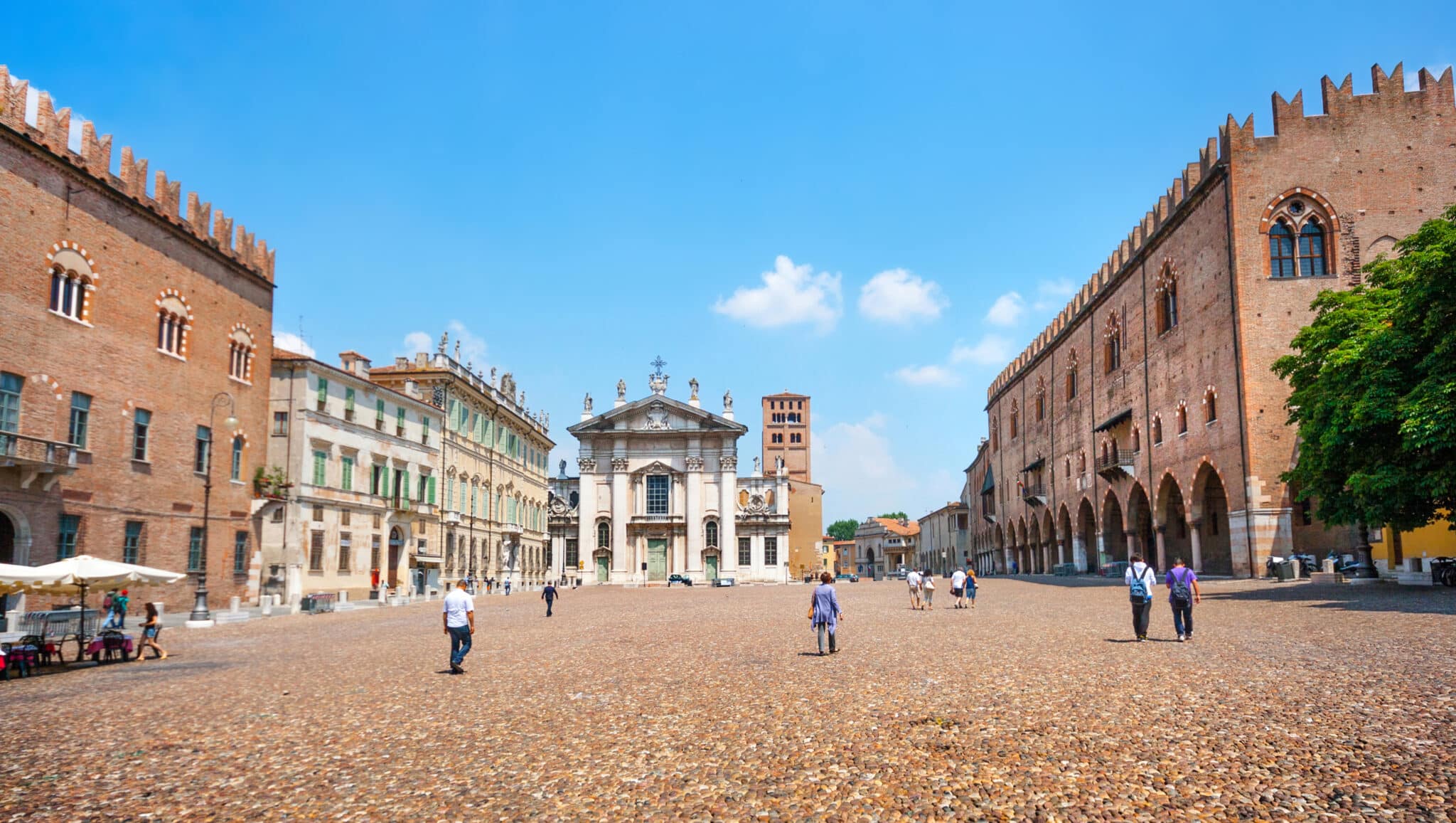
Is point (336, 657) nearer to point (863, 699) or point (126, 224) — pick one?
point (863, 699)

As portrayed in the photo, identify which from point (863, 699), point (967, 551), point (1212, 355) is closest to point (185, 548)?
point (863, 699)

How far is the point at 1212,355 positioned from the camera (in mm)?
36969

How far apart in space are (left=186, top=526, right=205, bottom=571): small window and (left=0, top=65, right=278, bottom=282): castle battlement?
929 cm

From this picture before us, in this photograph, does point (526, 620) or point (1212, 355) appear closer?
point (526, 620)

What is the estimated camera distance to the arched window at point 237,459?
108 feet

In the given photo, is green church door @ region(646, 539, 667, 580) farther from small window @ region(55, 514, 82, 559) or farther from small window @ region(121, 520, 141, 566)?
small window @ region(55, 514, 82, 559)

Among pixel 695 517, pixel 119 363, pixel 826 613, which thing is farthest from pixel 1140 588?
pixel 695 517

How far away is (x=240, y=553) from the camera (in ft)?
109

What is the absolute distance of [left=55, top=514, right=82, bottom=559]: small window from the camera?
972 inches

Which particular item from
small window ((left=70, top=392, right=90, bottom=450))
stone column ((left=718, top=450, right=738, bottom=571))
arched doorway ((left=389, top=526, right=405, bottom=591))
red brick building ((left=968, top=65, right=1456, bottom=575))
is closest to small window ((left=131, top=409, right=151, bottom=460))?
small window ((left=70, top=392, right=90, bottom=450))

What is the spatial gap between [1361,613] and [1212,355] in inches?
788

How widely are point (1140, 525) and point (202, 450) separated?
41.8m

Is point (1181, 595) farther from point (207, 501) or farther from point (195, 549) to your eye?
point (195, 549)

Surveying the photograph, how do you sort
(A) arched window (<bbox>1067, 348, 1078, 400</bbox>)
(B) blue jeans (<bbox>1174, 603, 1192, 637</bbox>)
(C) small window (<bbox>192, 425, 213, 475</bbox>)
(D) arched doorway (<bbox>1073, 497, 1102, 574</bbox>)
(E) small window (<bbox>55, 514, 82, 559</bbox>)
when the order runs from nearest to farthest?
(B) blue jeans (<bbox>1174, 603, 1192, 637</bbox>) → (E) small window (<bbox>55, 514, 82, 559</bbox>) → (C) small window (<bbox>192, 425, 213, 475</bbox>) → (D) arched doorway (<bbox>1073, 497, 1102, 574</bbox>) → (A) arched window (<bbox>1067, 348, 1078, 400</bbox>)
